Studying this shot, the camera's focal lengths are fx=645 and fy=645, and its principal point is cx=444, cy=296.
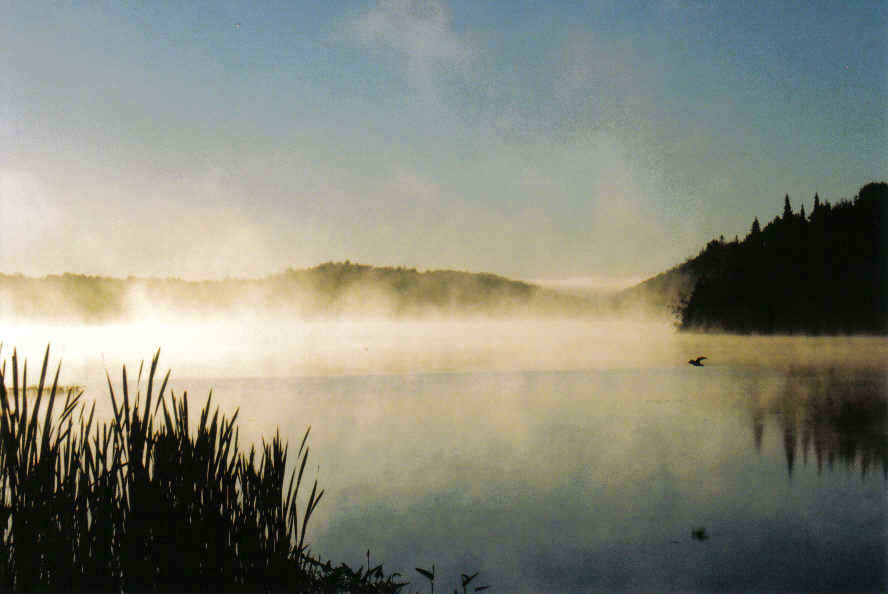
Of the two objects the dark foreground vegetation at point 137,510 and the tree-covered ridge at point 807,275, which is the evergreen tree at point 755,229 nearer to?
the tree-covered ridge at point 807,275

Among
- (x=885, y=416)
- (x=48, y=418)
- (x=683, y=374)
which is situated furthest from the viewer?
(x=683, y=374)

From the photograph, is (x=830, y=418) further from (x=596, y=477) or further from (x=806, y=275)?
(x=806, y=275)

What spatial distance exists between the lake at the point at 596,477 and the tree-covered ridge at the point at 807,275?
91.8ft

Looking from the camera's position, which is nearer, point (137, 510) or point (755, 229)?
point (137, 510)

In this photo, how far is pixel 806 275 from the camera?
217 ft

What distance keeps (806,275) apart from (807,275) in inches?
6.0

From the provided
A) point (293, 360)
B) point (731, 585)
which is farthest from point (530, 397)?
point (293, 360)

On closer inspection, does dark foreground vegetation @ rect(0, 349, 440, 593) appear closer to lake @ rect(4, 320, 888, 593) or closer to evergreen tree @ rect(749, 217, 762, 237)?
lake @ rect(4, 320, 888, 593)

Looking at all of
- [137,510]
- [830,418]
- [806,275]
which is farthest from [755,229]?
[137,510]

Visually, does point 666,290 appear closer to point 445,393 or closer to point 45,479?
point 445,393

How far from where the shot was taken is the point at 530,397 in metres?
31.7

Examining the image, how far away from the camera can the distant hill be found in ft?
213

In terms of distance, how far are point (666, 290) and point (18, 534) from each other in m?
92.3

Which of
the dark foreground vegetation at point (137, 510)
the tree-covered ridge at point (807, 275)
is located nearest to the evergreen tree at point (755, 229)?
the tree-covered ridge at point (807, 275)
